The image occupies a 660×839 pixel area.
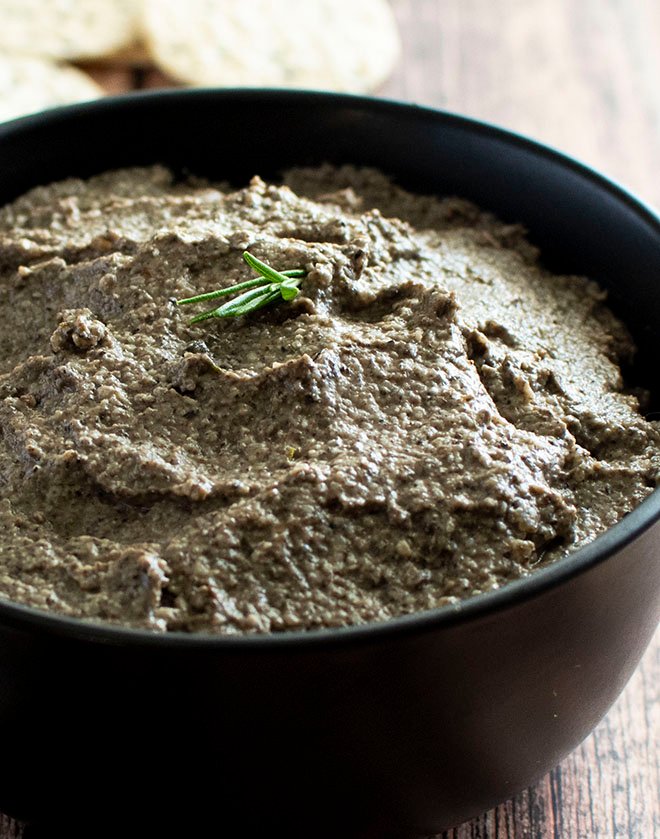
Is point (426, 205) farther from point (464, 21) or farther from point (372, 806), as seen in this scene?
point (464, 21)

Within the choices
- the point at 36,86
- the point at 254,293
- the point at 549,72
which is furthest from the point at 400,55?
the point at 254,293

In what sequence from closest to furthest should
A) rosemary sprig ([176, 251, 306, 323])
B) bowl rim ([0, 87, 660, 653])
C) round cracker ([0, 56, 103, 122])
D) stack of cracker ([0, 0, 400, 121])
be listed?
bowl rim ([0, 87, 660, 653]), rosemary sprig ([176, 251, 306, 323]), round cracker ([0, 56, 103, 122]), stack of cracker ([0, 0, 400, 121])

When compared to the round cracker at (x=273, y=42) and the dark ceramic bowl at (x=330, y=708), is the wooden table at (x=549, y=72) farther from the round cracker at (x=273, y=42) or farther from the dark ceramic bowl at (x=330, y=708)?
the dark ceramic bowl at (x=330, y=708)

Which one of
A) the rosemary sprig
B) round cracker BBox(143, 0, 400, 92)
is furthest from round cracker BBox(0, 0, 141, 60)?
the rosemary sprig

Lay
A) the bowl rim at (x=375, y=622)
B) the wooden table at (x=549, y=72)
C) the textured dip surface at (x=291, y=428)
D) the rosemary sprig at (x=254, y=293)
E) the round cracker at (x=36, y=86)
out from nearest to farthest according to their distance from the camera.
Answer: the bowl rim at (x=375, y=622)
the textured dip surface at (x=291, y=428)
the rosemary sprig at (x=254, y=293)
the round cracker at (x=36, y=86)
the wooden table at (x=549, y=72)

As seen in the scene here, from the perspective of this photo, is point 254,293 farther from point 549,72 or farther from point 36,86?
point 549,72

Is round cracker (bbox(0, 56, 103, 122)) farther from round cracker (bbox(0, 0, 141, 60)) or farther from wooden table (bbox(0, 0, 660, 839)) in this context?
wooden table (bbox(0, 0, 660, 839))

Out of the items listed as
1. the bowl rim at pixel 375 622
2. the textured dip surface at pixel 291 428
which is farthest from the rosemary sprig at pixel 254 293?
the bowl rim at pixel 375 622
